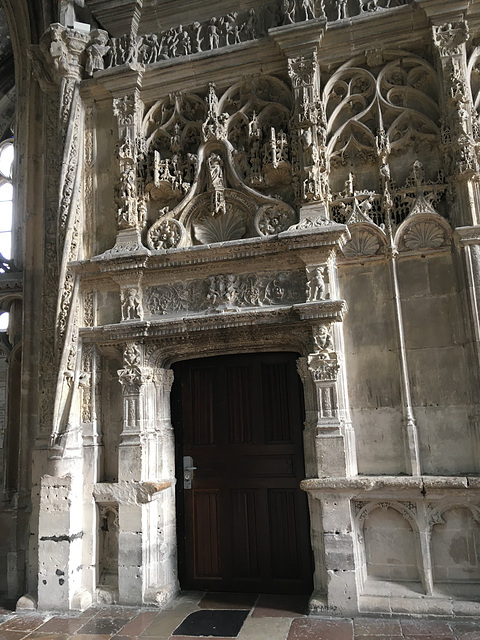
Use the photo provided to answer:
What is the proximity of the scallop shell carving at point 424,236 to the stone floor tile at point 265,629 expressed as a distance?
310 cm

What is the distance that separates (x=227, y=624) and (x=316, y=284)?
2703mm

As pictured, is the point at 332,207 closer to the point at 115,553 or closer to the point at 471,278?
the point at 471,278

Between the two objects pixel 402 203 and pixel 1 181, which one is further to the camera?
pixel 1 181

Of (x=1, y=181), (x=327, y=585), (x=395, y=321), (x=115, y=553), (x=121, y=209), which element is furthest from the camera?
(x=1, y=181)

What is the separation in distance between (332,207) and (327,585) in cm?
309

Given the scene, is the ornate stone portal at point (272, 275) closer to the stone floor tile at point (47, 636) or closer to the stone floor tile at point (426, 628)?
the stone floor tile at point (426, 628)

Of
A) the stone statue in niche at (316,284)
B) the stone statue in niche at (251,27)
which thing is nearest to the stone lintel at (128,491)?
the stone statue in niche at (316,284)

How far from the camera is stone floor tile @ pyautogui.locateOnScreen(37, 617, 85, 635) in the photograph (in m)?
4.00

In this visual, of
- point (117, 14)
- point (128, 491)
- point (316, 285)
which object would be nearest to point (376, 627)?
point (128, 491)

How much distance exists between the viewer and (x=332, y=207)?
471cm

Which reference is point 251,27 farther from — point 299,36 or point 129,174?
point 129,174

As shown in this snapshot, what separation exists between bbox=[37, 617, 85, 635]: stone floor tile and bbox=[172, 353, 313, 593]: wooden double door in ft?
3.37

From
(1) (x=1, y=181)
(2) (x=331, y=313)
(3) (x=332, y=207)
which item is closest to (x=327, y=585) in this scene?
(2) (x=331, y=313)

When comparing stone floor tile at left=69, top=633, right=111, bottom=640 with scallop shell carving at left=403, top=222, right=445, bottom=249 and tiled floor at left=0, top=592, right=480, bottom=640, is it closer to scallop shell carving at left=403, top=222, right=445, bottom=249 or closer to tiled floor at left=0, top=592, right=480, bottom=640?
tiled floor at left=0, top=592, right=480, bottom=640
